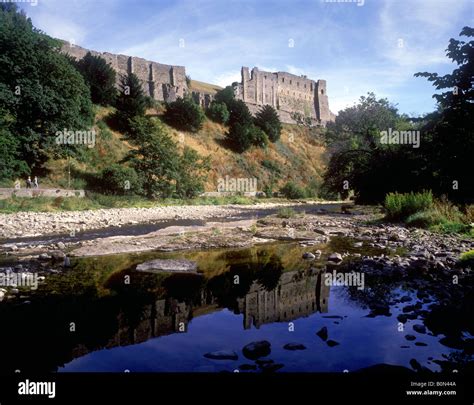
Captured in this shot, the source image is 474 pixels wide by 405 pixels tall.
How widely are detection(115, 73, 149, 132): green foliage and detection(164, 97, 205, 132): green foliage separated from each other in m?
7.51

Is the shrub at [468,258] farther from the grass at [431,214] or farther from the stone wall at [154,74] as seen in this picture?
the stone wall at [154,74]

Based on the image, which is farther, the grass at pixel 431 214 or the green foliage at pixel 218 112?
the green foliage at pixel 218 112

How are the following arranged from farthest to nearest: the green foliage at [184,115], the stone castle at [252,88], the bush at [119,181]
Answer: the stone castle at [252,88], the green foliage at [184,115], the bush at [119,181]

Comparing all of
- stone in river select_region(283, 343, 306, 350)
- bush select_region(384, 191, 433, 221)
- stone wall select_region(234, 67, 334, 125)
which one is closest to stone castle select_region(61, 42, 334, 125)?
stone wall select_region(234, 67, 334, 125)

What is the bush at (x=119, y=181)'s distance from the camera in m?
24.3

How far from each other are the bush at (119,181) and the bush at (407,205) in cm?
1679

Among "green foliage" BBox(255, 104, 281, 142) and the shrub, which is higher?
"green foliage" BBox(255, 104, 281, 142)

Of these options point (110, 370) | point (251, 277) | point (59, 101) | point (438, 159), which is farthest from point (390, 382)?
point (59, 101)

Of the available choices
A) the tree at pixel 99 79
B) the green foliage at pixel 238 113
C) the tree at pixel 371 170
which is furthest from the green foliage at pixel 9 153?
the green foliage at pixel 238 113

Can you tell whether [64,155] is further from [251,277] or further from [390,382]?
[390,382]

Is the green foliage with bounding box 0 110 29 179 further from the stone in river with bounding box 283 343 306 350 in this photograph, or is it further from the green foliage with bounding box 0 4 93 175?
the stone in river with bounding box 283 343 306 350

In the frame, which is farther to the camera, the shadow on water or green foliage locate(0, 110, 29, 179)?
green foliage locate(0, 110, 29, 179)

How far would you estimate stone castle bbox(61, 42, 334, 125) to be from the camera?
47.4 metres

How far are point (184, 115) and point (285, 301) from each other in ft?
134
